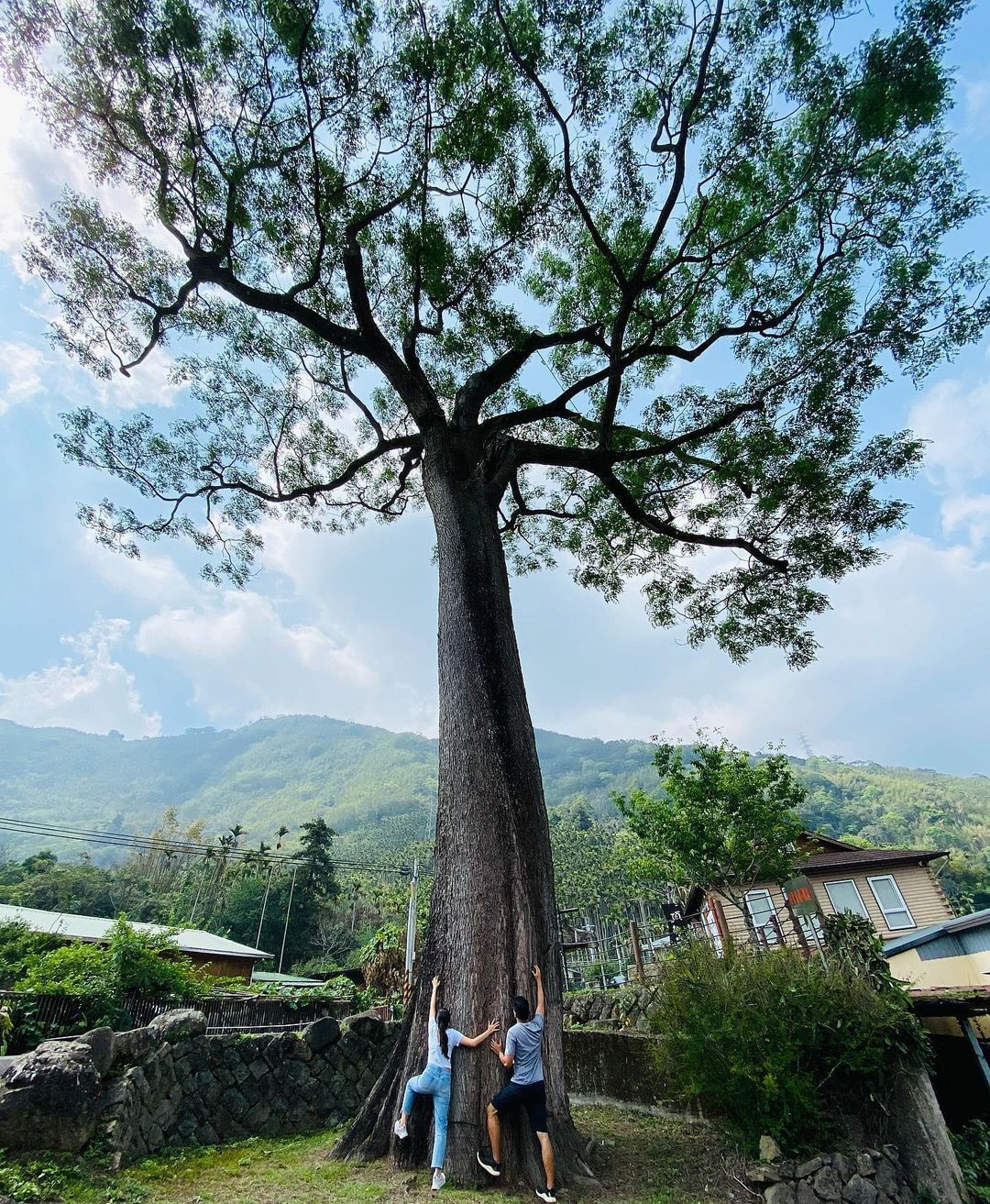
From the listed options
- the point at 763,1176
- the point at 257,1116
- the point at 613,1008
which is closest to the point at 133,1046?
the point at 257,1116

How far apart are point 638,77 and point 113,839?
33104mm

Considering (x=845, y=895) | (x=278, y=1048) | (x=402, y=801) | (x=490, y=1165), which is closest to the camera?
(x=490, y=1165)

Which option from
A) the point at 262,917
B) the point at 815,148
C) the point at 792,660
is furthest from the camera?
the point at 262,917

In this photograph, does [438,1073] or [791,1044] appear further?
[791,1044]

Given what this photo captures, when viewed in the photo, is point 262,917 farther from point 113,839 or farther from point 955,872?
point 955,872

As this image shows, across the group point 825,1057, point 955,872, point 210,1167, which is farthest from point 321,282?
point 955,872

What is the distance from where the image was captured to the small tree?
14.8m

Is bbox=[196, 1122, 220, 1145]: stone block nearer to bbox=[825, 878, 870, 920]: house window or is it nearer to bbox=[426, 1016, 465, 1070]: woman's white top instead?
bbox=[426, 1016, 465, 1070]: woman's white top

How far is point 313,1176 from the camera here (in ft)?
13.3

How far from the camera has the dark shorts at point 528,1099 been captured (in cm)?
397

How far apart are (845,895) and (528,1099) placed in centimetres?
1901

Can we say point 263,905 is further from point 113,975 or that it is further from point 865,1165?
point 865,1165

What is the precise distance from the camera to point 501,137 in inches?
306

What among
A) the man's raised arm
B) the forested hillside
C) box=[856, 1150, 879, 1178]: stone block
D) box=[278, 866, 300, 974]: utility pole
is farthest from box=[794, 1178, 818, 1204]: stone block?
the forested hillside
